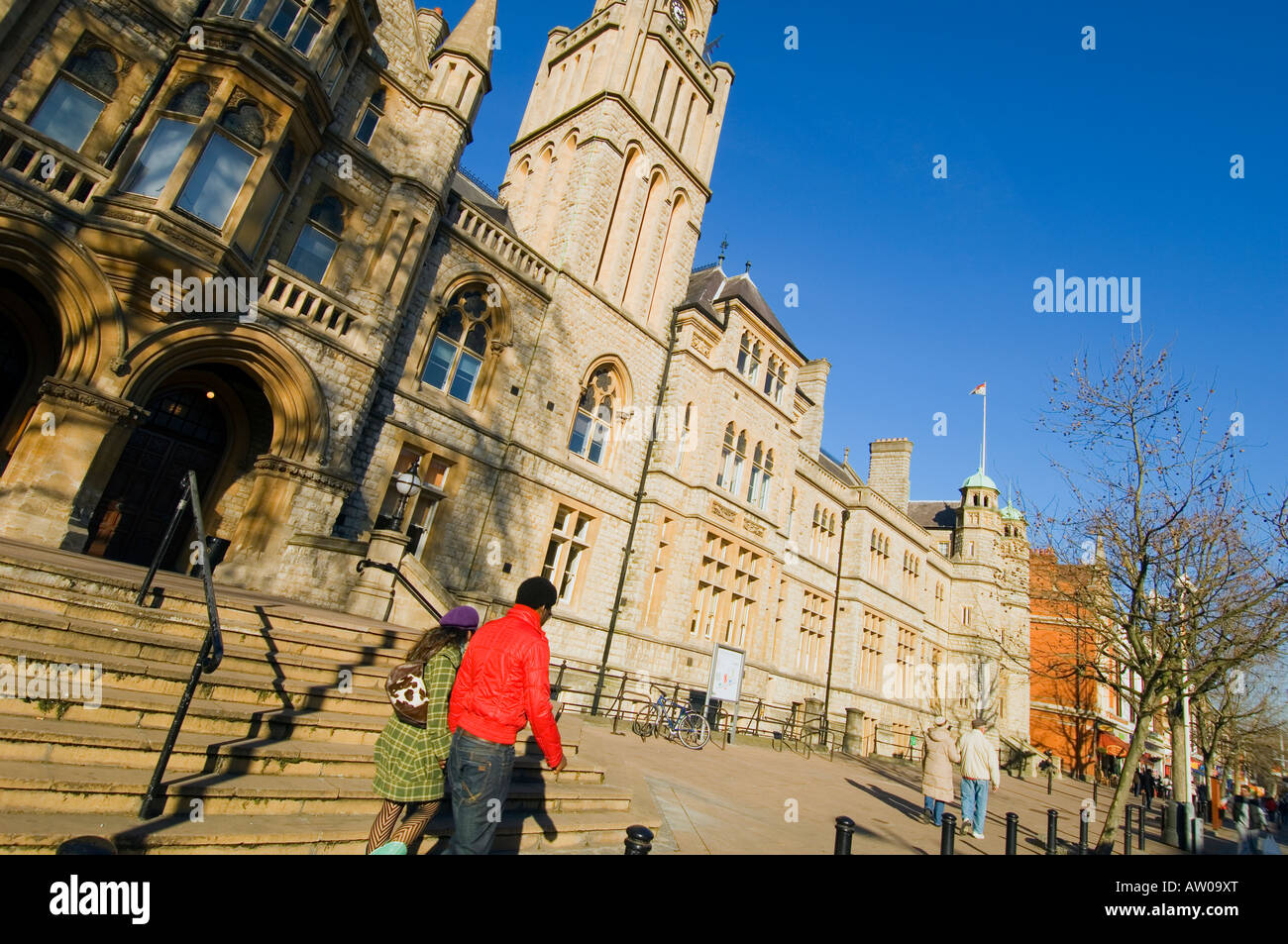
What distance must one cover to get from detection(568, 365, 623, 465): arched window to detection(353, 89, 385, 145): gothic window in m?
7.79

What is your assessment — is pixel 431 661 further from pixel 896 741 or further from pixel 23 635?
pixel 896 741

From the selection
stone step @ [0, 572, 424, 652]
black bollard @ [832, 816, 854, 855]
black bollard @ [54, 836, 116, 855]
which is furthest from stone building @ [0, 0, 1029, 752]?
black bollard @ [54, 836, 116, 855]

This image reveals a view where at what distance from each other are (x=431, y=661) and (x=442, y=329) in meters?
11.8

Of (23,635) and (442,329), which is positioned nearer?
(23,635)

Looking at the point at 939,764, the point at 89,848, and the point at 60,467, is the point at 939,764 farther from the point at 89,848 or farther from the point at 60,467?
the point at 60,467

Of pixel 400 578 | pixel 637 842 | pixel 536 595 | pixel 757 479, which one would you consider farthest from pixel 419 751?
pixel 757 479

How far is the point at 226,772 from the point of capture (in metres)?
4.57

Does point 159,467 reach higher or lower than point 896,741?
higher

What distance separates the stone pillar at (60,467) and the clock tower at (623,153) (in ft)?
36.4

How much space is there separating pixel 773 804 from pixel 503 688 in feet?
21.6

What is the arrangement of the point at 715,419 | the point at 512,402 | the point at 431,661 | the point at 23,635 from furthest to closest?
the point at 715,419 → the point at 512,402 → the point at 23,635 → the point at 431,661

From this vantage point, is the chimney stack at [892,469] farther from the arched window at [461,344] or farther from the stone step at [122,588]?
the stone step at [122,588]

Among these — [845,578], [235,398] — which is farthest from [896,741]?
[235,398]

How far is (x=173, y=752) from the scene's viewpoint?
4414 millimetres
